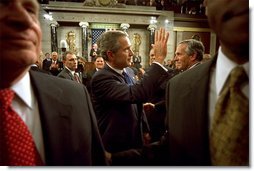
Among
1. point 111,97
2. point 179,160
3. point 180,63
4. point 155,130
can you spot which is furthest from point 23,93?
point 180,63

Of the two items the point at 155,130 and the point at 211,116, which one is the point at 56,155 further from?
the point at 155,130

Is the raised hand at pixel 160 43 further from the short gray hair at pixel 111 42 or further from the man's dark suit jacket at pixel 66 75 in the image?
the man's dark suit jacket at pixel 66 75

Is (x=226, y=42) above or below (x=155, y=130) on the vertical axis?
above

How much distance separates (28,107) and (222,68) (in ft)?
1.79

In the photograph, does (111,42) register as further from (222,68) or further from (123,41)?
(222,68)

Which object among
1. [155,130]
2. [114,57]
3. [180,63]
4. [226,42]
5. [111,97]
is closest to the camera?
[226,42]

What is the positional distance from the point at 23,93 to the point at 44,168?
0.22 metres

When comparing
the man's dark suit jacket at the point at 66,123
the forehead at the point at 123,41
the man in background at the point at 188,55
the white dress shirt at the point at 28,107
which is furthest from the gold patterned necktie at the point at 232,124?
the man in background at the point at 188,55

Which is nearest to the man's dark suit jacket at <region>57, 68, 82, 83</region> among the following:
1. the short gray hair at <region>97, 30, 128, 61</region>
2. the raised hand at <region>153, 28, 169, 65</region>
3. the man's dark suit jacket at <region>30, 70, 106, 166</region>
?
the short gray hair at <region>97, 30, 128, 61</region>

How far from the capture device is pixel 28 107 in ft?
2.24

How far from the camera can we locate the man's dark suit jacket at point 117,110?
121 centimetres

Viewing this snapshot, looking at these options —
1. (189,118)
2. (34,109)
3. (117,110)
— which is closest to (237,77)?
(189,118)

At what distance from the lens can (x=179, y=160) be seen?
2.60 feet

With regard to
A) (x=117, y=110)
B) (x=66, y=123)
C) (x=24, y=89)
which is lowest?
(x=117, y=110)
